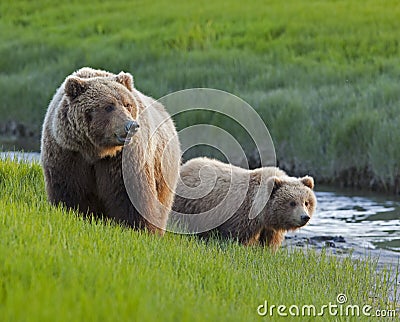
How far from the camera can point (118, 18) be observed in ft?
79.0

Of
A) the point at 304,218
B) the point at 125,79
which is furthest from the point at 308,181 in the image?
the point at 125,79

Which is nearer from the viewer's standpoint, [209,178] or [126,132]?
[126,132]

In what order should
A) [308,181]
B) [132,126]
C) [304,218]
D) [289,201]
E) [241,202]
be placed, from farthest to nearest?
[241,202], [308,181], [289,201], [304,218], [132,126]

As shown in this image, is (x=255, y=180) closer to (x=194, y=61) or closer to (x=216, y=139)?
(x=216, y=139)

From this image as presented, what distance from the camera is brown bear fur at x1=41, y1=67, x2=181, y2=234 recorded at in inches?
247

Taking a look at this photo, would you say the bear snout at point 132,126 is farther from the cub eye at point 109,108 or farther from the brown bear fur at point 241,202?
the brown bear fur at point 241,202

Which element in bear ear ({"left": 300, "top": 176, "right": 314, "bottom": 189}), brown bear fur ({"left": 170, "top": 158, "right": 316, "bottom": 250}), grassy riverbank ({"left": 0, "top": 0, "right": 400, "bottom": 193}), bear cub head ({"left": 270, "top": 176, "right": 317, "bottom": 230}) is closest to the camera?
bear cub head ({"left": 270, "top": 176, "right": 317, "bottom": 230})

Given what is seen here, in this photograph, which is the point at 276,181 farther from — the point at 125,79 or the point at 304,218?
the point at 125,79

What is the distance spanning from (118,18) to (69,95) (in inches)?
714

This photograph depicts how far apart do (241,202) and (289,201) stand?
58 cm

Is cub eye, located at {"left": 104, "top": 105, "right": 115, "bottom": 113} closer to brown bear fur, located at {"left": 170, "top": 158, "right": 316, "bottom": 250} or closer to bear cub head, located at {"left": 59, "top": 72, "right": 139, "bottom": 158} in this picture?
bear cub head, located at {"left": 59, "top": 72, "right": 139, "bottom": 158}

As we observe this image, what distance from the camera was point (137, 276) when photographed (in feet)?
14.8
